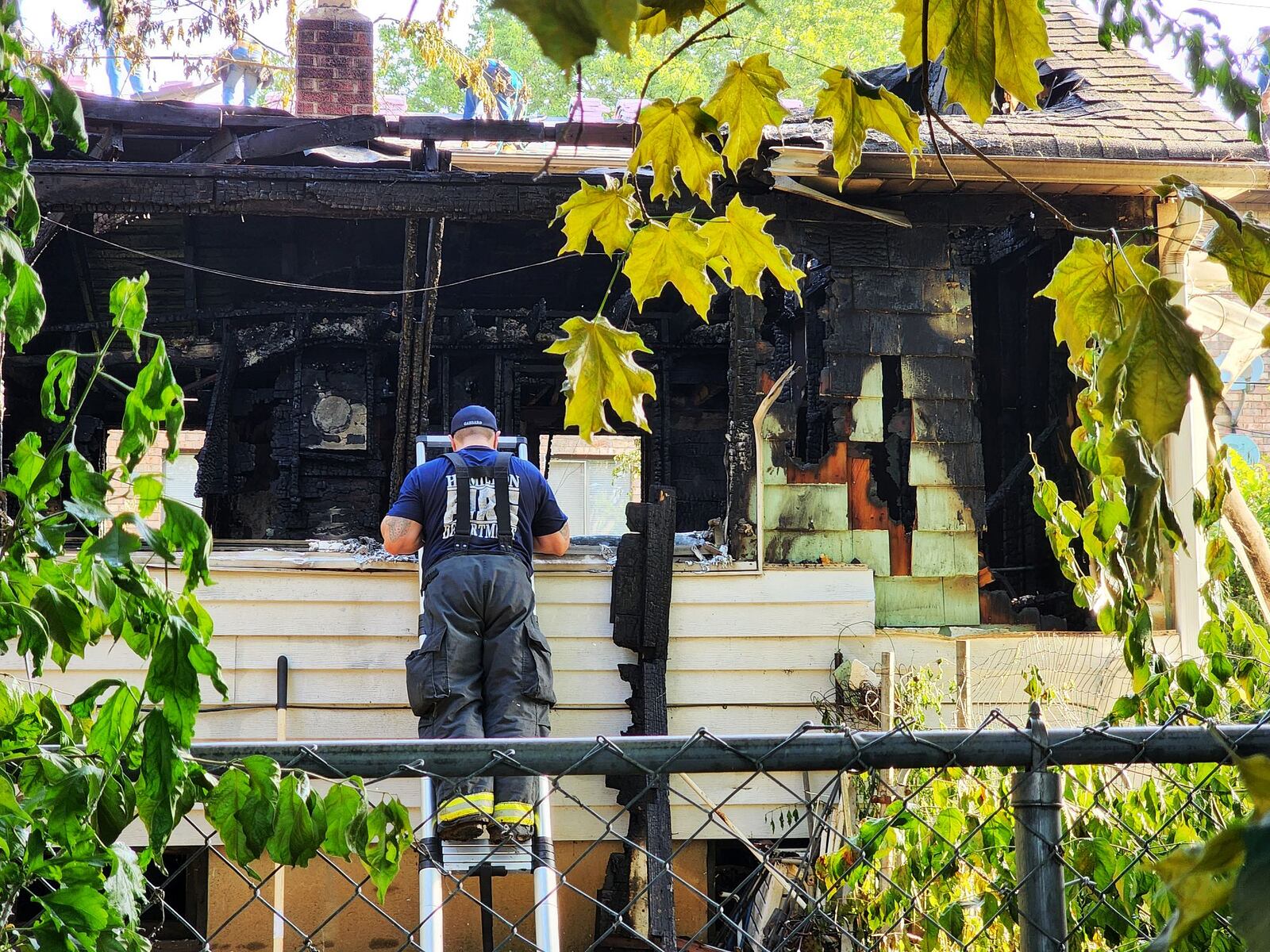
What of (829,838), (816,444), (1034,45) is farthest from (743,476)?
(1034,45)

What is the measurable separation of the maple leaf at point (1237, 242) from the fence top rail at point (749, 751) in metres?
0.63

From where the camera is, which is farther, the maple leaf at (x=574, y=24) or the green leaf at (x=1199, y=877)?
the maple leaf at (x=574, y=24)

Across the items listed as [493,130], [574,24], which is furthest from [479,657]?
[574,24]

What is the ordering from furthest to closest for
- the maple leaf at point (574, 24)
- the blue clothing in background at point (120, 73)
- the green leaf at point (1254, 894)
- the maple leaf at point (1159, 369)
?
the blue clothing in background at point (120, 73) → the maple leaf at point (1159, 369) → the maple leaf at point (574, 24) → the green leaf at point (1254, 894)

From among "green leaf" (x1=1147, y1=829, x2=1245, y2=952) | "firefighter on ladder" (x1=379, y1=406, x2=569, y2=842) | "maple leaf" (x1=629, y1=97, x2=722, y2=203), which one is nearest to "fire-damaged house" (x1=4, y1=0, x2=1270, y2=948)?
"firefighter on ladder" (x1=379, y1=406, x2=569, y2=842)

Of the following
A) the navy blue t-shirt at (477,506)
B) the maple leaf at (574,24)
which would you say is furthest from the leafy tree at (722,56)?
the maple leaf at (574,24)

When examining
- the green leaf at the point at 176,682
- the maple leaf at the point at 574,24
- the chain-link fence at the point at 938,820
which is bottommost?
the chain-link fence at the point at 938,820

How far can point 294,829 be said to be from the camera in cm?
142

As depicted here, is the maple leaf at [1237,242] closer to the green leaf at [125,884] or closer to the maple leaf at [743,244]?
the maple leaf at [743,244]

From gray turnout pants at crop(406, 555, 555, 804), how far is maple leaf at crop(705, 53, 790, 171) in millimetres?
3960

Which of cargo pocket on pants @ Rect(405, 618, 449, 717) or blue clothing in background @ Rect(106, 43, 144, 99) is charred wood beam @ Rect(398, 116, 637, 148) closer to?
cargo pocket on pants @ Rect(405, 618, 449, 717)

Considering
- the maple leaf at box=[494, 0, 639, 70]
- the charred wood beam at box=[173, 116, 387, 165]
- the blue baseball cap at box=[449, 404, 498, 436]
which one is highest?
the charred wood beam at box=[173, 116, 387, 165]

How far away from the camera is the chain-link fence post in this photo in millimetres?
1737

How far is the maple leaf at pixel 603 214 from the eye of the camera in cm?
182
